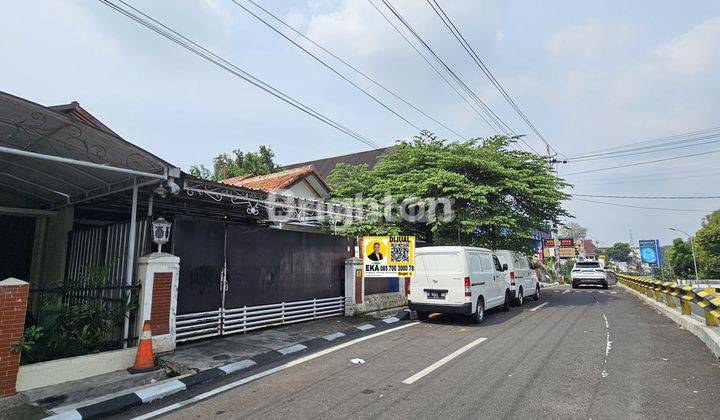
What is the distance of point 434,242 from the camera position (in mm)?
17391

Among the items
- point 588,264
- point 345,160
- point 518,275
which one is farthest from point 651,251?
point 518,275

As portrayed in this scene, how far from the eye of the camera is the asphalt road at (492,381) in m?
4.67

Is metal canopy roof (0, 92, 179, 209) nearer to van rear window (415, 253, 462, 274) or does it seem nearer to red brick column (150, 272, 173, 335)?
red brick column (150, 272, 173, 335)

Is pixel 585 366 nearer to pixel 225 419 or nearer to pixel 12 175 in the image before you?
pixel 225 419

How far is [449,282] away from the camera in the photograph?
1046cm

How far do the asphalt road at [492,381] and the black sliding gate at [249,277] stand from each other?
101 inches

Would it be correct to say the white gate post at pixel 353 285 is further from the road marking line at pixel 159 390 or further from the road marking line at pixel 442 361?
the road marking line at pixel 159 390

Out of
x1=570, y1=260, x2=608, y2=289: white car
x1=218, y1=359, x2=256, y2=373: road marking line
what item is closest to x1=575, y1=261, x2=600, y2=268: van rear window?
x1=570, y1=260, x2=608, y2=289: white car

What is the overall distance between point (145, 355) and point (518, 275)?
13.5 meters

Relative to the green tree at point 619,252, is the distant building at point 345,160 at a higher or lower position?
higher

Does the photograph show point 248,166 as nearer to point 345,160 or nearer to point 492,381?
point 345,160

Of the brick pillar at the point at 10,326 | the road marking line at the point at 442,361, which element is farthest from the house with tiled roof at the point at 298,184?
the brick pillar at the point at 10,326

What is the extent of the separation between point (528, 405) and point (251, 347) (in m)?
5.09

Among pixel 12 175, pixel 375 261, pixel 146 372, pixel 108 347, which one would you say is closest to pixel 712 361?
pixel 375 261
